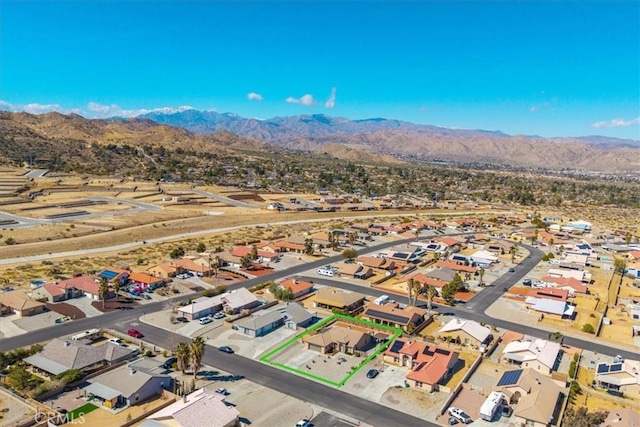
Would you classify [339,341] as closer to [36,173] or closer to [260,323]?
[260,323]

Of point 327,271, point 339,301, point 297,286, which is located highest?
point 297,286

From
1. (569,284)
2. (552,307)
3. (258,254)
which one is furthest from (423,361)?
(258,254)

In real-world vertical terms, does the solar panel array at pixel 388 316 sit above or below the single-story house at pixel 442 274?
below

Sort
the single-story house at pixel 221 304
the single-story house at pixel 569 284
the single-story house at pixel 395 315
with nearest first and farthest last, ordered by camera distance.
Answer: the single-story house at pixel 395 315
the single-story house at pixel 221 304
the single-story house at pixel 569 284

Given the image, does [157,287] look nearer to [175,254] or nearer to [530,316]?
[175,254]

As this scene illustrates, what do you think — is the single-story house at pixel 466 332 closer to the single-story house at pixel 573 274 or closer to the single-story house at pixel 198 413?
the single-story house at pixel 198 413

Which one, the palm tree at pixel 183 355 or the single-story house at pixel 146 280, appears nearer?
the palm tree at pixel 183 355

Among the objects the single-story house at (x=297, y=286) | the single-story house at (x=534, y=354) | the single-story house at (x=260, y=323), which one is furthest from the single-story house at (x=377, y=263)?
the single-story house at (x=534, y=354)
